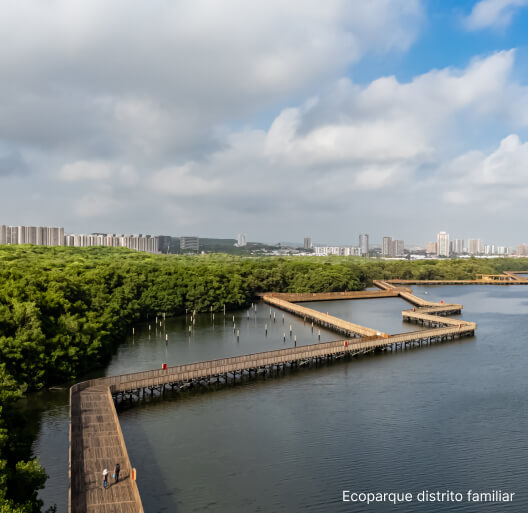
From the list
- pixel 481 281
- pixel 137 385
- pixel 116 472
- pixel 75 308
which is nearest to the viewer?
pixel 116 472

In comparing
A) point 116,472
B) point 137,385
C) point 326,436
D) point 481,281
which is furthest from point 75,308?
point 481,281

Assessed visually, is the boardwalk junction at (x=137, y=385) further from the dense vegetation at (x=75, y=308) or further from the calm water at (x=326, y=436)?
the dense vegetation at (x=75, y=308)

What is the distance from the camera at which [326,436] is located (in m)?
25.9

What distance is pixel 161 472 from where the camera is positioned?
21875 millimetres

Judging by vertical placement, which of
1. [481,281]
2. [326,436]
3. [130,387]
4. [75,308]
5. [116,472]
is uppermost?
[75,308]

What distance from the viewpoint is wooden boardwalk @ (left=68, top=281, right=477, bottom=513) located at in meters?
18.4

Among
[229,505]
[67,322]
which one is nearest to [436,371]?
[229,505]

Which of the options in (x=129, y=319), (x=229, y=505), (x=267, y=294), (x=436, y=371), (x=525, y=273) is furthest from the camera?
(x=525, y=273)

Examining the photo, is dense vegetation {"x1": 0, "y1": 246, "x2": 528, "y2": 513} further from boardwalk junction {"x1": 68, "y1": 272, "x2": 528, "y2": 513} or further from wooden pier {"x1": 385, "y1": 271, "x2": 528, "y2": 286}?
wooden pier {"x1": 385, "y1": 271, "x2": 528, "y2": 286}

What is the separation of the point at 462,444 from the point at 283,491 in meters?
10.8

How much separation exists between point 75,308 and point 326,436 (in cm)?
2438

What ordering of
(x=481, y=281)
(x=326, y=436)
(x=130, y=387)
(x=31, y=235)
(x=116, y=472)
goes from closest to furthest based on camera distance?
(x=116, y=472) → (x=326, y=436) → (x=130, y=387) → (x=481, y=281) → (x=31, y=235)

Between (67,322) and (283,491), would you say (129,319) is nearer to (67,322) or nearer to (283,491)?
(67,322)

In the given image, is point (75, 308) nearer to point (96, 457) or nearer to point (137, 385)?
point (137, 385)
